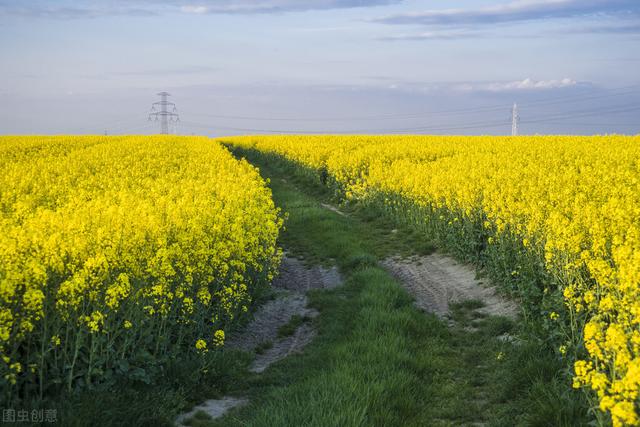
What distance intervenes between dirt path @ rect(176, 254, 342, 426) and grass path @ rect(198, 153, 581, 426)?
0.82ft

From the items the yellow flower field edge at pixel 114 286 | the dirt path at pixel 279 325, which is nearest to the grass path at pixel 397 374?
the dirt path at pixel 279 325

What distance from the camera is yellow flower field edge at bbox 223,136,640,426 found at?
5035mm

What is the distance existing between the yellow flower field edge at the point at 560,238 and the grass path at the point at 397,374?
0.68 metres

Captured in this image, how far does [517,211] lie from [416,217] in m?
6.02

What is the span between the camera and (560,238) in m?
8.87

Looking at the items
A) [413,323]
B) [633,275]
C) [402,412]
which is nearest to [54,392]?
[402,412]

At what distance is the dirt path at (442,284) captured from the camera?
10.9 m

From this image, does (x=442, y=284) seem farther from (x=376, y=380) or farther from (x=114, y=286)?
(x=114, y=286)

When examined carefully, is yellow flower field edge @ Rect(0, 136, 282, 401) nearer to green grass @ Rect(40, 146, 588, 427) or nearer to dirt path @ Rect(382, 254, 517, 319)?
green grass @ Rect(40, 146, 588, 427)

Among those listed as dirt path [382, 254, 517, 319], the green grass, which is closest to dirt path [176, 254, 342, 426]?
the green grass

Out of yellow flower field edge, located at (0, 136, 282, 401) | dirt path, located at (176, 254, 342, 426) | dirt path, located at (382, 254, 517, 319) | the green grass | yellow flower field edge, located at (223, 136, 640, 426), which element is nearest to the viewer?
yellow flower field edge, located at (223, 136, 640, 426)

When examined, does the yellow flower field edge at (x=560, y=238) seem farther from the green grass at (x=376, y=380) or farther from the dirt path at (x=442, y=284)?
the green grass at (x=376, y=380)

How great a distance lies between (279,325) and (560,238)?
5234mm

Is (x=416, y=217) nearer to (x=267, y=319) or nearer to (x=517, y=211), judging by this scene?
(x=517, y=211)
